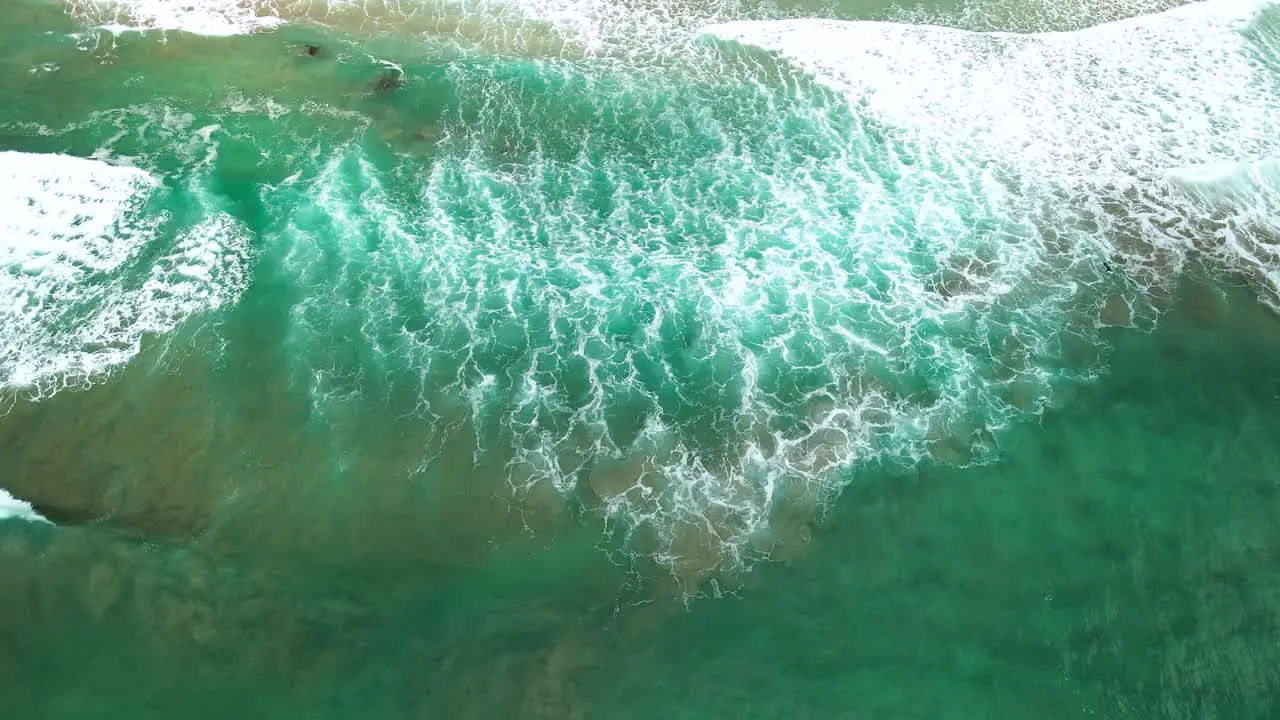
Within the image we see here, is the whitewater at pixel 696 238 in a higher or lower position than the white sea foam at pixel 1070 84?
lower

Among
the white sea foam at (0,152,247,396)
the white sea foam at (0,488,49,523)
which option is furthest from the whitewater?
the white sea foam at (0,488,49,523)

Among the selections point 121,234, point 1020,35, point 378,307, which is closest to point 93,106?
point 121,234

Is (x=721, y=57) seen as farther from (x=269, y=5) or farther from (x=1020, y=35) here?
(x=269, y=5)

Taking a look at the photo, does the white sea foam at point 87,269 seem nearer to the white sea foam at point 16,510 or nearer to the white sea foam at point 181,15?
the white sea foam at point 16,510

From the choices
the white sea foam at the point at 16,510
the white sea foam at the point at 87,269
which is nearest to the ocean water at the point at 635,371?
the white sea foam at the point at 87,269

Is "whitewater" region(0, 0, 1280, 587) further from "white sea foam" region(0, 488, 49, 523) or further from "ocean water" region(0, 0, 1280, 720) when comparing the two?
"white sea foam" region(0, 488, 49, 523)

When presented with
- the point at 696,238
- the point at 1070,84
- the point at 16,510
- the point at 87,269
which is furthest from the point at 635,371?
the point at 1070,84
